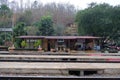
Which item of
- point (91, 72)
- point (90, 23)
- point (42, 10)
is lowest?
point (91, 72)

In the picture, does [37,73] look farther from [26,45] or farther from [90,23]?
[90,23]

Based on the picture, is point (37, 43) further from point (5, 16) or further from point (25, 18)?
point (25, 18)

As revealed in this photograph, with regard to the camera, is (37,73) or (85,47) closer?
(37,73)

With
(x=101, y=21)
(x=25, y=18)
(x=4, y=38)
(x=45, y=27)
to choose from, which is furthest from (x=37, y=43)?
(x=25, y=18)

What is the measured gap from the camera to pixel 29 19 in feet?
302

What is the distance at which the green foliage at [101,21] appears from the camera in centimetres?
5316

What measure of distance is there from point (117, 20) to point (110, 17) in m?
1.57

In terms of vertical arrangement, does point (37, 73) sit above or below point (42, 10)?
below

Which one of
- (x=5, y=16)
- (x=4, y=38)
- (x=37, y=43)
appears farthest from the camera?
(x=5, y=16)

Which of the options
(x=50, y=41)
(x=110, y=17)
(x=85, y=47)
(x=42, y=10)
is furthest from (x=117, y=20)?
(x=42, y=10)

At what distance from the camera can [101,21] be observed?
176ft

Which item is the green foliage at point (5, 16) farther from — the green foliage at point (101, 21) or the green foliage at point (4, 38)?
the green foliage at point (101, 21)

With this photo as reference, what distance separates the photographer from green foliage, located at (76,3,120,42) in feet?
174

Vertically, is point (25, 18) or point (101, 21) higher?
point (25, 18)
